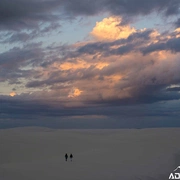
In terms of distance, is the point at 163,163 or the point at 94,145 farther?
the point at 94,145

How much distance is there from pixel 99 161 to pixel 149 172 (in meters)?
8.12

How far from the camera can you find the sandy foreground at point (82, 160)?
22984 millimetres

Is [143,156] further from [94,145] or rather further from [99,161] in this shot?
[94,145]

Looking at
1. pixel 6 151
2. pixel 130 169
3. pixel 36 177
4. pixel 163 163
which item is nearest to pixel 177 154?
pixel 163 163

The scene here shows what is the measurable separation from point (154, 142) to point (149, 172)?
21844mm

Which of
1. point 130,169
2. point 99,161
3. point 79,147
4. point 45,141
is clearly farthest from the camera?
point 45,141

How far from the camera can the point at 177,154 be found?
1348 inches

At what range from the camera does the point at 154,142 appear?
1800 inches

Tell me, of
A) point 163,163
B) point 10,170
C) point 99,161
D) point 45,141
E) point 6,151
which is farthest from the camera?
point 45,141

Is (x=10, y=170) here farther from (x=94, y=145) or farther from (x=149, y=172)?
(x=94, y=145)

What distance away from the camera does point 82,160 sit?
33312mm

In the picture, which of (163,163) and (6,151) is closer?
(163,163)

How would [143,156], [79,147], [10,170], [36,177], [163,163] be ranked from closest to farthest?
[36,177] < [10,170] < [163,163] < [143,156] < [79,147]

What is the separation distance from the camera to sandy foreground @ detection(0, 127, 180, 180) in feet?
75.4
